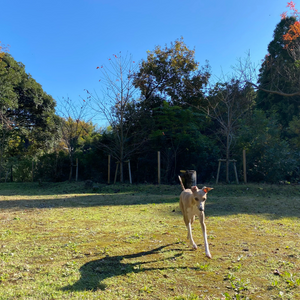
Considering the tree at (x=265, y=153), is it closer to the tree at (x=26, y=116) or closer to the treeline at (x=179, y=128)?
the treeline at (x=179, y=128)

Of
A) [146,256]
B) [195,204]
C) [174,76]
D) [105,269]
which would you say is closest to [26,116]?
[174,76]

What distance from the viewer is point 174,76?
19375 mm

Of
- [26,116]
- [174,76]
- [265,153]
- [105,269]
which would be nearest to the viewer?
[105,269]

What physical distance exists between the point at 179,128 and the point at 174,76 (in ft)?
20.8

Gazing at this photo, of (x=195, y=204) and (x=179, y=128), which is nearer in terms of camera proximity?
(x=195, y=204)

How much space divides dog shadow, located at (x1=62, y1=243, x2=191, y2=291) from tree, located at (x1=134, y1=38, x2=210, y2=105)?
15.9 meters

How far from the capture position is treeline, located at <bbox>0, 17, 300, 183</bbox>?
13.6m

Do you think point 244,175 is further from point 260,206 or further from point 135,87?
point 135,87

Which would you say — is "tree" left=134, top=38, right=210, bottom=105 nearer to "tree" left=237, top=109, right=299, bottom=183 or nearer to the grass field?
"tree" left=237, top=109, right=299, bottom=183

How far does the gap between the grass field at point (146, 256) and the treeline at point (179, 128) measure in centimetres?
701

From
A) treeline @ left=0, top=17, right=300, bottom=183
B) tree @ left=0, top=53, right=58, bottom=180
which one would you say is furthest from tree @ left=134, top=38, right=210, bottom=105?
tree @ left=0, top=53, right=58, bottom=180

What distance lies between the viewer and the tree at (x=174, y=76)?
62.3ft

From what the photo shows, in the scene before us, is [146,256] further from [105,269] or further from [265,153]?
[265,153]

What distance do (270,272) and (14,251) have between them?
12.1 feet
